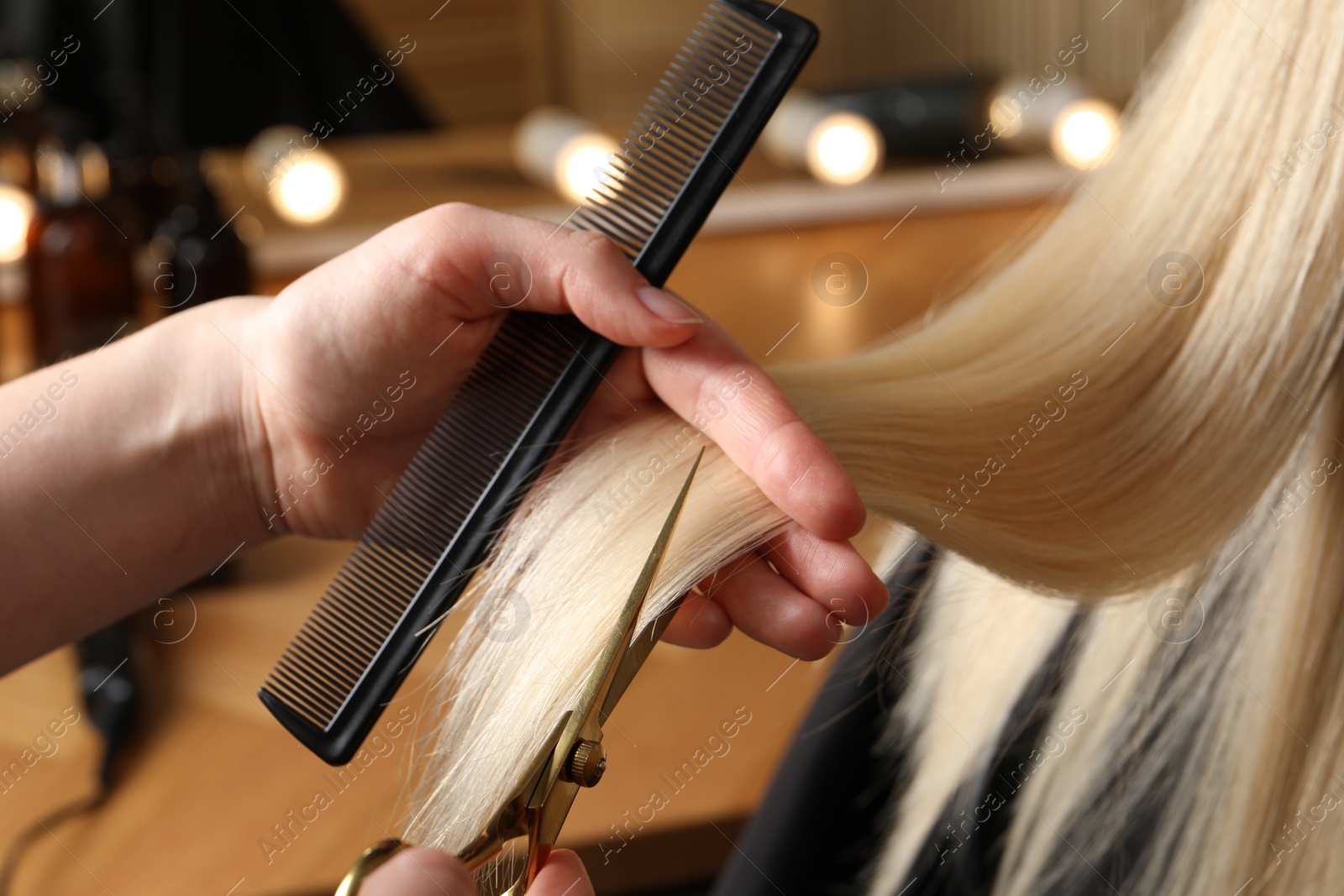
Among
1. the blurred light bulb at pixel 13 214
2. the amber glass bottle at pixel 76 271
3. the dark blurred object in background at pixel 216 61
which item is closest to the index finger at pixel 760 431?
the amber glass bottle at pixel 76 271

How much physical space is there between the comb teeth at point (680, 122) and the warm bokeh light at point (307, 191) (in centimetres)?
124

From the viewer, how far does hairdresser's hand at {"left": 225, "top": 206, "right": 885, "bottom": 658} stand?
1.67 feet

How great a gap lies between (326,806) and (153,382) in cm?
33

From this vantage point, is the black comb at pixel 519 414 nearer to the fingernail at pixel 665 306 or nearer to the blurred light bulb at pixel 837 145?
the fingernail at pixel 665 306

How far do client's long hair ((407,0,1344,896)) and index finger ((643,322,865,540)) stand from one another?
13mm

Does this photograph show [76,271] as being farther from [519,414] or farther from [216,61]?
[216,61]

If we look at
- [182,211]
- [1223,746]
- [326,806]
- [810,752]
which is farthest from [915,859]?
[182,211]

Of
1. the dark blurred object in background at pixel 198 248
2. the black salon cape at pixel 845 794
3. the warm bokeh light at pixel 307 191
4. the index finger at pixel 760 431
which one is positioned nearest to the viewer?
the index finger at pixel 760 431

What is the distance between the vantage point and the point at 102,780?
83 centimetres

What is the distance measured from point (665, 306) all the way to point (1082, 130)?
1.52 metres

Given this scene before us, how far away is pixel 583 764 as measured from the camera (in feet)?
1.41

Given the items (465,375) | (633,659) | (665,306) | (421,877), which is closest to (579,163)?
(465,375)

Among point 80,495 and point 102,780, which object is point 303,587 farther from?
point 80,495

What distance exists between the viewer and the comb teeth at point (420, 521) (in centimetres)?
55
